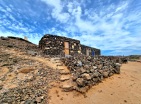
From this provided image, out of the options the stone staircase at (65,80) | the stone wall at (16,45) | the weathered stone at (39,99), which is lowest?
the weathered stone at (39,99)

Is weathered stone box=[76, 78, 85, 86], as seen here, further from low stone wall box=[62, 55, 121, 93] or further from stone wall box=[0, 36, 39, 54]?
stone wall box=[0, 36, 39, 54]

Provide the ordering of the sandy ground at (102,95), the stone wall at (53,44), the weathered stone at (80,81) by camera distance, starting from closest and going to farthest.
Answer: the sandy ground at (102,95) < the weathered stone at (80,81) < the stone wall at (53,44)

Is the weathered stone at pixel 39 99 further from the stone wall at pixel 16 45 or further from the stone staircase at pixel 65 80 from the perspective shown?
the stone wall at pixel 16 45

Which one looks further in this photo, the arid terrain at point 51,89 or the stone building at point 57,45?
the stone building at point 57,45

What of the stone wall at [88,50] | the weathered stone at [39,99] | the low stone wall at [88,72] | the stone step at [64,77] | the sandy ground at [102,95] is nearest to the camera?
the weathered stone at [39,99]

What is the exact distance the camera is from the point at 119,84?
20.4 feet

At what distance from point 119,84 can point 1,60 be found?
8.62 meters

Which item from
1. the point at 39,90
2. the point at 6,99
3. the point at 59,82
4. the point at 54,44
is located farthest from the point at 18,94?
the point at 54,44

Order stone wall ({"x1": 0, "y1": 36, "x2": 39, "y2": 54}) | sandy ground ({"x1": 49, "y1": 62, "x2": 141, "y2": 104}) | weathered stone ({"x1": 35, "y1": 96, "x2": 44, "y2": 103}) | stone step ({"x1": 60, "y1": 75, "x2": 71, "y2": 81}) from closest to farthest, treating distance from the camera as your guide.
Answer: weathered stone ({"x1": 35, "y1": 96, "x2": 44, "y2": 103}), sandy ground ({"x1": 49, "y1": 62, "x2": 141, "y2": 104}), stone step ({"x1": 60, "y1": 75, "x2": 71, "y2": 81}), stone wall ({"x1": 0, "y1": 36, "x2": 39, "y2": 54})

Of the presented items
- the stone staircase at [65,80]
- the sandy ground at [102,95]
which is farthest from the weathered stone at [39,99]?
the stone staircase at [65,80]

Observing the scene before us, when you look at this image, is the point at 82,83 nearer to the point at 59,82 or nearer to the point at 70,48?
the point at 59,82

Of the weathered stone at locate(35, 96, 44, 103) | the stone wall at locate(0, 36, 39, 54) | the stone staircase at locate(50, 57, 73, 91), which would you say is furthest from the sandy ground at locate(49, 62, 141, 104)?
the stone wall at locate(0, 36, 39, 54)

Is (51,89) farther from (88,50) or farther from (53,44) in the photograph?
(88,50)

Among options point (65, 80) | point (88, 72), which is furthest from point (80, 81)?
point (65, 80)
